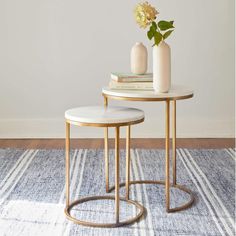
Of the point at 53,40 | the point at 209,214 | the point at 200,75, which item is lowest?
the point at 209,214

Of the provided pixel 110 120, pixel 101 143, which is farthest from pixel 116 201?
pixel 101 143

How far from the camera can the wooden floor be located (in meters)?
4.15

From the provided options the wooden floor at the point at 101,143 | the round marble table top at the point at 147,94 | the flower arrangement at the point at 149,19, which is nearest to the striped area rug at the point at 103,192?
the wooden floor at the point at 101,143

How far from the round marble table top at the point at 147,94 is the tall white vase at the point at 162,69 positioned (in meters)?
0.04

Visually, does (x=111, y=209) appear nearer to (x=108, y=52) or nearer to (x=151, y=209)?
(x=151, y=209)

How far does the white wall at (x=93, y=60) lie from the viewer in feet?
14.1

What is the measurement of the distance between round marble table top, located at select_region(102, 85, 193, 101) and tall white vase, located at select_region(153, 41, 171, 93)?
4 cm

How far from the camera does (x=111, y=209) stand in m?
2.77

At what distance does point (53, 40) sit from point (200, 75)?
3.91 feet

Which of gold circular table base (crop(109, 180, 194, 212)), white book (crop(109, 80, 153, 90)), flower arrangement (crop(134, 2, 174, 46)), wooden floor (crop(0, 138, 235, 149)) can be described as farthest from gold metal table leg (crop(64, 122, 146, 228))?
wooden floor (crop(0, 138, 235, 149))

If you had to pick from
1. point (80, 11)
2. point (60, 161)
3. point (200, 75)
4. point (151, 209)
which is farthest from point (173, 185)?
point (80, 11)

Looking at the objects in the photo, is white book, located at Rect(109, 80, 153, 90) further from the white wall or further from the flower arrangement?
the white wall

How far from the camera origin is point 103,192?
10.0 feet

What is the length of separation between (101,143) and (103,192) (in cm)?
121
